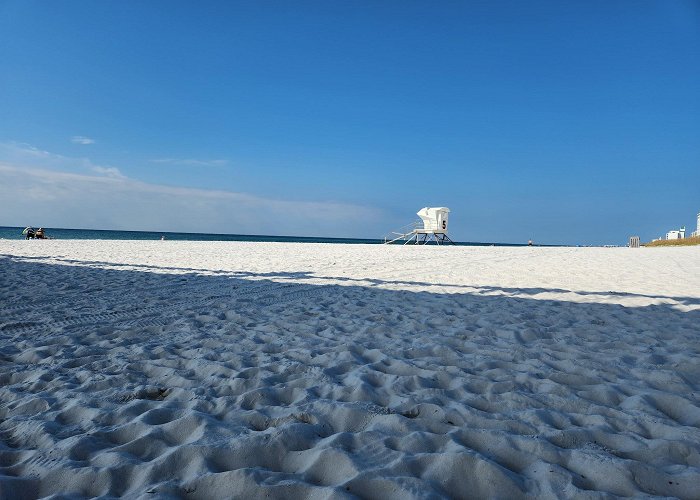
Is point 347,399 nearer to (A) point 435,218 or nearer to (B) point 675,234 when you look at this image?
(A) point 435,218

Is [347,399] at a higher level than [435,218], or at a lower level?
lower

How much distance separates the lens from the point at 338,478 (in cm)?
196

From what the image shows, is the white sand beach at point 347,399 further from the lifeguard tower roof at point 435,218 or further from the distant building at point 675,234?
the distant building at point 675,234

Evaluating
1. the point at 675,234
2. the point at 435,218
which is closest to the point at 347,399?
the point at 435,218

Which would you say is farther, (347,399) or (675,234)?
(675,234)

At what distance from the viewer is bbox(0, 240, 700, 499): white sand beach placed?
1.96 m

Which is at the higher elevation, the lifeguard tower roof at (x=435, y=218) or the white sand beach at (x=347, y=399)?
the lifeguard tower roof at (x=435, y=218)

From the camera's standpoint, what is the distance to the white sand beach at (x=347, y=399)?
1962mm

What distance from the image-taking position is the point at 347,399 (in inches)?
113

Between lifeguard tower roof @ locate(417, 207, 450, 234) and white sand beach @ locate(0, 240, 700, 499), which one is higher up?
lifeguard tower roof @ locate(417, 207, 450, 234)

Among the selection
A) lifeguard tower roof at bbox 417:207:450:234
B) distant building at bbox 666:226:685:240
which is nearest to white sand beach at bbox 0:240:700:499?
lifeguard tower roof at bbox 417:207:450:234

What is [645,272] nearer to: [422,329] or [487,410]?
[422,329]

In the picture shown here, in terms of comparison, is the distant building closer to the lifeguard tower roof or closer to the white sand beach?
the lifeguard tower roof

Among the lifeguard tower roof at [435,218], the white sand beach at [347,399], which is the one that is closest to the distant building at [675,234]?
the lifeguard tower roof at [435,218]
